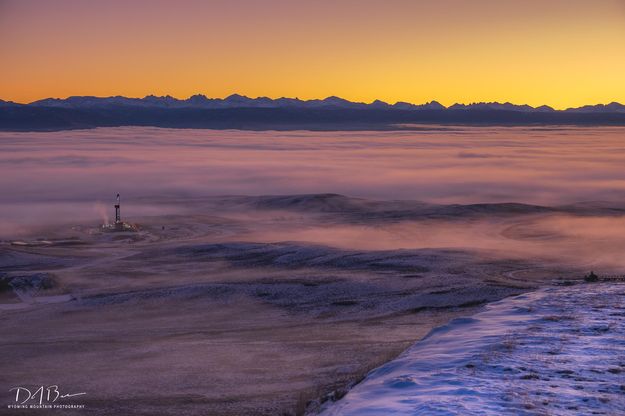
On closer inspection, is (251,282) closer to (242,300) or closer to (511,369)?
(242,300)

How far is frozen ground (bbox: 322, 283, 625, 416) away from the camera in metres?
8.67

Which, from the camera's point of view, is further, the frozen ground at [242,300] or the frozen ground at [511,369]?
the frozen ground at [242,300]

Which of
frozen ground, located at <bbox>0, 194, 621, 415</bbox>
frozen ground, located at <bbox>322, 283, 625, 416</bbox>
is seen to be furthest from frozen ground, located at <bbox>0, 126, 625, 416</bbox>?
frozen ground, located at <bbox>322, 283, 625, 416</bbox>

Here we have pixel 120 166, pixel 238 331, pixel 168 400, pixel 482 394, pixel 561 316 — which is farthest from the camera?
pixel 120 166

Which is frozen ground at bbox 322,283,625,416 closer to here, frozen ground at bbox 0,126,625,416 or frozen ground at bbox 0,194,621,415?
frozen ground at bbox 0,194,621,415

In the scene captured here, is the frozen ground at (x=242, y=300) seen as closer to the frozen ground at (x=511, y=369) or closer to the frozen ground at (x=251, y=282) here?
the frozen ground at (x=251, y=282)

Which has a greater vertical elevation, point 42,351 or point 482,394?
point 482,394

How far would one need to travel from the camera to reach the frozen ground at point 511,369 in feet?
28.5

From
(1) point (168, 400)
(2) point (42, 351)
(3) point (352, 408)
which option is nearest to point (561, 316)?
(3) point (352, 408)

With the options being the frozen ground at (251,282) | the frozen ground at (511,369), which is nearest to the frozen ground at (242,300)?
the frozen ground at (251,282)

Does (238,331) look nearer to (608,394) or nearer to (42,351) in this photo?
(42,351)

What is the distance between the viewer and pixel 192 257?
26594 mm

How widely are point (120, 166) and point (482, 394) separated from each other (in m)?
92.4

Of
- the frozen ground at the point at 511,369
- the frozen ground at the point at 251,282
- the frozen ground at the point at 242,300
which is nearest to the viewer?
the frozen ground at the point at 511,369
